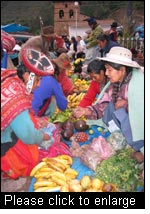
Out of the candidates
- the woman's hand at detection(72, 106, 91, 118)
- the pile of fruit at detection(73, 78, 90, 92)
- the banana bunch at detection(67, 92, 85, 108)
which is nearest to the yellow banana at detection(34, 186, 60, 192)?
the woman's hand at detection(72, 106, 91, 118)

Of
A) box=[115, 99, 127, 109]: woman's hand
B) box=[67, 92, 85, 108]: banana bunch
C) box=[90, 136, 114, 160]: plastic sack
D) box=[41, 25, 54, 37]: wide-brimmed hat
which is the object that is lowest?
box=[90, 136, 114, 160]: plastic sack


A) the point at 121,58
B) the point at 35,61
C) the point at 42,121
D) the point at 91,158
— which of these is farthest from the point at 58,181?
the point at 121,58

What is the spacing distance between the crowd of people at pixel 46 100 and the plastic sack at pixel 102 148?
0.22m

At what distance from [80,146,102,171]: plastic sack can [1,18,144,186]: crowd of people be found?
13.8 inches

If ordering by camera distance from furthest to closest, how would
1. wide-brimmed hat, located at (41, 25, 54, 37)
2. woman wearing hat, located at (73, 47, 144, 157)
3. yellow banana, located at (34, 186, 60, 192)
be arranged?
wide-brimmed hat, located at (41, 25, 54, 37)
woman wearing hat, located at (73, 47, 144, 157)
yellow banana, located at (34, 186, 60, 192)

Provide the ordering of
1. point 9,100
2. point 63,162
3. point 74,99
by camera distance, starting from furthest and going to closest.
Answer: point 74,99 → point 63,162 → point 9,100

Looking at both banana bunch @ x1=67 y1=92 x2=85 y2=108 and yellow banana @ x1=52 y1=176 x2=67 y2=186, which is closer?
yellow banana @ x1=52 y1=176 x2=67 y2=186

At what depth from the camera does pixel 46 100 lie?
333 centimetres

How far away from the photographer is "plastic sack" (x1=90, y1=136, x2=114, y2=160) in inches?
126

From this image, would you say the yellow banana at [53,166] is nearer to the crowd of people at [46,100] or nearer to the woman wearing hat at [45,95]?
the crowd of people at [46,100]

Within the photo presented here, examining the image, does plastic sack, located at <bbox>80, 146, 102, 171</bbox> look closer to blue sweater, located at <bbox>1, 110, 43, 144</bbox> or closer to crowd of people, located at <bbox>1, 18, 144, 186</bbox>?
crowd of people, located at <bbox>1, 18, 144, 186</bbox>

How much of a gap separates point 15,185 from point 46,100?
0.98 metres

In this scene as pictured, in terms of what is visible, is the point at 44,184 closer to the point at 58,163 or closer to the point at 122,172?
the point at 58,163

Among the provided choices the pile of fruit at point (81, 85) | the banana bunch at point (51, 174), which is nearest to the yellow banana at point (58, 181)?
the banana bunch at point (51, 174)
